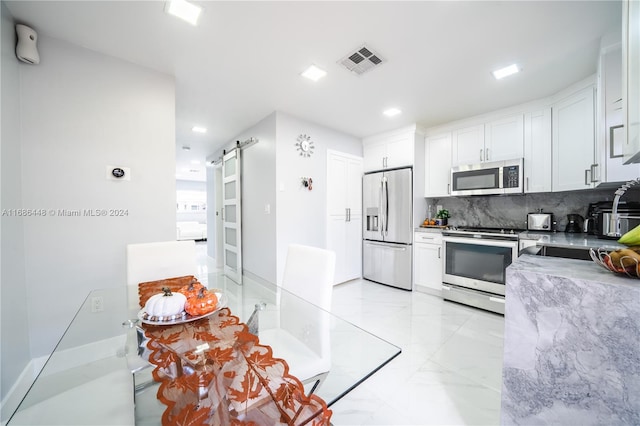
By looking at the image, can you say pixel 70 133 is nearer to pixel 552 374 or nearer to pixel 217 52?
pixel 217 52

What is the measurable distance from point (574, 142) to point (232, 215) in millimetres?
4684

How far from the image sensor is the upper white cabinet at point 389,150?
365cm

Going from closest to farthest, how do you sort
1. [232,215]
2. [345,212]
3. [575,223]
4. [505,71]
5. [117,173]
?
[117,173] → [505,71] → [575,223] → [345,212] → [232,215]

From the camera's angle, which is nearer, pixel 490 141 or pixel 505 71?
pixel 505 71

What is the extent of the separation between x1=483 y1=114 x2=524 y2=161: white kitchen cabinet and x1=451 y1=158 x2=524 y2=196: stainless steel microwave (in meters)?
0.13

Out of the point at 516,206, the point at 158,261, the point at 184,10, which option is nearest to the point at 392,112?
the point at 516,206

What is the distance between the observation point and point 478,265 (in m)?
2.92

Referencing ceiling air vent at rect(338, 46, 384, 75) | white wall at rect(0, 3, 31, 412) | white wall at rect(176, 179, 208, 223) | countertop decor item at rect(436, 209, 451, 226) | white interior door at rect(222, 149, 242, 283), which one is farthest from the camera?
white wall at rect(176, 179, 208, 223)

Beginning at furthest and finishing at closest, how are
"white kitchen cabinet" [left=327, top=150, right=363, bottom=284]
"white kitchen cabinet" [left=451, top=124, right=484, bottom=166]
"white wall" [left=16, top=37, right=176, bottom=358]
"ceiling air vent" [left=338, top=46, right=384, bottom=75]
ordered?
"white kitchen cabinet" [left=327, top=150, right=363, bottom=284], "white kitchen cabinet" [left=451, top=124, right=484, bottom=166], "ceiling air vent" [left=338, top=46, right=384, bottom=75], "white wall" [left=16, top=37, right=176, bottom=358]

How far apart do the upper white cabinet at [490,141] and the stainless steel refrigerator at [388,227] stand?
0.76m

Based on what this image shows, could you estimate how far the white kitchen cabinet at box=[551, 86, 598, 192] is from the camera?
2.36 metres

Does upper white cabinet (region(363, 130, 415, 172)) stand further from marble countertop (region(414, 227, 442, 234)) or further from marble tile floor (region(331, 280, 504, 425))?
marble tile floor (region(331, 280, 504, 425))

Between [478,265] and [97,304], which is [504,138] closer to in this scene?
[478,265]

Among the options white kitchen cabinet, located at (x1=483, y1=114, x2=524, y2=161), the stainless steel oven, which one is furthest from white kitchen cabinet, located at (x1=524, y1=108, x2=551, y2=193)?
the stainless steel oven
